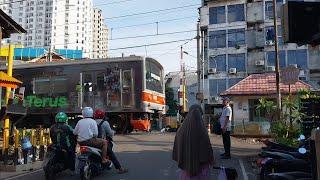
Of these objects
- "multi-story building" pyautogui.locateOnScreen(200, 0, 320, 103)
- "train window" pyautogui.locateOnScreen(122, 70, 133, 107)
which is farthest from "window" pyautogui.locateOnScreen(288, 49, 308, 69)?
"train window" pyautogui.locateOnScreen(122, 70, 133, 107)

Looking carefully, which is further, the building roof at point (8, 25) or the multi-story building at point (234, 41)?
the multi-story building at point (234, 41)

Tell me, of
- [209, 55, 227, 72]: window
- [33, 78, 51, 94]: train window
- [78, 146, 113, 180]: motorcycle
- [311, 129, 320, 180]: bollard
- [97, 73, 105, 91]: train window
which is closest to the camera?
[311, 129, 320, 180]: bollard

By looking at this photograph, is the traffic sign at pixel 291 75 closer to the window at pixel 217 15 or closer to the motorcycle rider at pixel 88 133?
the motorcycle rider at pixel 88 133

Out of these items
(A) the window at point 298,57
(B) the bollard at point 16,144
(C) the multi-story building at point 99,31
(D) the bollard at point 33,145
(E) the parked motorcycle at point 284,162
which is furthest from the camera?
(C) the multi-story building at point 99,31

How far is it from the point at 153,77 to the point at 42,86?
6.14 metres

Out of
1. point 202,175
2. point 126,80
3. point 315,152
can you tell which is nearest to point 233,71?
point 126,80

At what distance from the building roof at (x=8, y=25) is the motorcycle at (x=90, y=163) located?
6.82 meters

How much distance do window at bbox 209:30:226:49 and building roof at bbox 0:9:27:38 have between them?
33.1 m

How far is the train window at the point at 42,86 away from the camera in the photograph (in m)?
25.6

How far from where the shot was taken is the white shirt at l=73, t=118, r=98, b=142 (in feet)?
33.4

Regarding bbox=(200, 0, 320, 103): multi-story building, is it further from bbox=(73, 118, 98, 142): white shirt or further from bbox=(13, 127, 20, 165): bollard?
bbox=(73, 118, 98, 142): white shirt

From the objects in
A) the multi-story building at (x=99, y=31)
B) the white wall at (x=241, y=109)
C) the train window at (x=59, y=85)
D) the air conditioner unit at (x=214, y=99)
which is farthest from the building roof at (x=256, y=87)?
the multi-story building at (x=99, y=31)

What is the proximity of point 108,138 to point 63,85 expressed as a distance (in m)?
14.5

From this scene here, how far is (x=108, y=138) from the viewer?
11188mm
